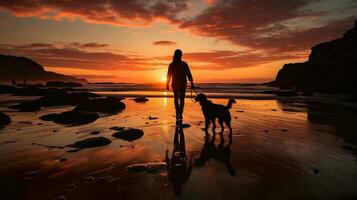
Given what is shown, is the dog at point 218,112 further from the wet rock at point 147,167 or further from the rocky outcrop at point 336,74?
the rocky outcrop at point 336,74

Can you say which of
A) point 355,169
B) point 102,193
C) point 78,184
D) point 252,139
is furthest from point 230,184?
point 252,139

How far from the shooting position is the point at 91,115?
10523 millimetres

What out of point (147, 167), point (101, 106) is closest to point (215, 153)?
point (147, 167)

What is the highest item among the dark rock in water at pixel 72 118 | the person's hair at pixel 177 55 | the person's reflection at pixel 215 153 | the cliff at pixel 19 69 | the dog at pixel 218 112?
the cliff at pixel 19 69

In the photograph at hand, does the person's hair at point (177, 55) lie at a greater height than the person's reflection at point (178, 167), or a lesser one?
greater

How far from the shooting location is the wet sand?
3.33m

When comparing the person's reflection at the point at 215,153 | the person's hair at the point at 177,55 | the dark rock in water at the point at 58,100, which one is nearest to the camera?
the person's reflection at the point at 215,153

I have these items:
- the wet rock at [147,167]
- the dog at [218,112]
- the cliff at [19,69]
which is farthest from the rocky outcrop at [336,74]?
the cliff at [19,69]

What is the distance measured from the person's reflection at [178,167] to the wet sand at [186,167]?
2 centimetres

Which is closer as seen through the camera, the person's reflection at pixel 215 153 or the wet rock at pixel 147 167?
the wet rock at pixel 147 167

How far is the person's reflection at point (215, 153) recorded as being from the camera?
15.3 feet

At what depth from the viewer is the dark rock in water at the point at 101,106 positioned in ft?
46.1

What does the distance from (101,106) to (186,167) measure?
11387 mm

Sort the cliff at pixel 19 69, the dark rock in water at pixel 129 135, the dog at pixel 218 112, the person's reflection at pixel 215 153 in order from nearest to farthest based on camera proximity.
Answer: the person's reflection at pixel 215 153 < the dark rock in water at pixel 129 135 < the dog at pixel 218 112 < the cliff at pixel 19 69
